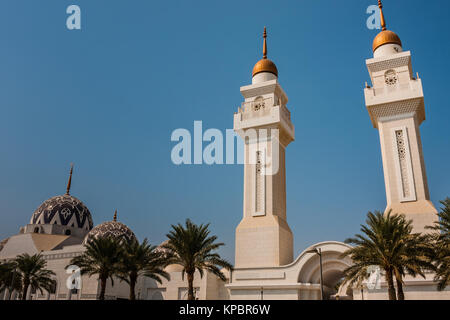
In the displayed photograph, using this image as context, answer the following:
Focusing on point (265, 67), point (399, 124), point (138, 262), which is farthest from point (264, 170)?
point (138, 262)

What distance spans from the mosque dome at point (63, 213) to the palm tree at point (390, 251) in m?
43.2

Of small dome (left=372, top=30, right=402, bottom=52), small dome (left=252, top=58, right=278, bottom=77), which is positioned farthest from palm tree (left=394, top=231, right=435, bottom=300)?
small dome (left=252, top=58, right=278, bottom=77)

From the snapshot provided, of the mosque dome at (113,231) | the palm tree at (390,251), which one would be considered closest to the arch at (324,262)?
the palm tree at (390,251)

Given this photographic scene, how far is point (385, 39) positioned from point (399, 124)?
7354 millimetres

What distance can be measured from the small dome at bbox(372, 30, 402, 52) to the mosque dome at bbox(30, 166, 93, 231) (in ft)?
145

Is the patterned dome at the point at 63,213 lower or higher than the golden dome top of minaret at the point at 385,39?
lower

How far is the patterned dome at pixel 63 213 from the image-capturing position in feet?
174

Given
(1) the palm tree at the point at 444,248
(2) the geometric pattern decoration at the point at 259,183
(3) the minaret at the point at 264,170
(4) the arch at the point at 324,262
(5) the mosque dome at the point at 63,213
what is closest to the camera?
(1) the palm tree at the point at 444,248

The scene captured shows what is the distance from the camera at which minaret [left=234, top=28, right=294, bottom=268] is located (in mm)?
27922

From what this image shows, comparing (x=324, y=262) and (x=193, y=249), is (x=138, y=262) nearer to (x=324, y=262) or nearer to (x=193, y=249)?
(x=193, y=249)

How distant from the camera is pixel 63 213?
2112 inches

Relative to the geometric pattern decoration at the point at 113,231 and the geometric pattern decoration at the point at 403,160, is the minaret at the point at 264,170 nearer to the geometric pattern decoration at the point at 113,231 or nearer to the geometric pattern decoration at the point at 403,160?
the geometric pattern decoration at the point at 403,160
